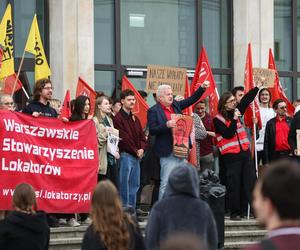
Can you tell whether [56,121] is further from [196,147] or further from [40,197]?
[196,147]

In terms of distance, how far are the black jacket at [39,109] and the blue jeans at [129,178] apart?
3.72ft

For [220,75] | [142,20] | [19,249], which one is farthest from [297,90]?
[19,249]

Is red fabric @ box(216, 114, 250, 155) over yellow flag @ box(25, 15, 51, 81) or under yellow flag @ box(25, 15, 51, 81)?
under

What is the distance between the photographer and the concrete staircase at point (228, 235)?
1296 cm

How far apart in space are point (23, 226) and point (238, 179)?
24.1 feet

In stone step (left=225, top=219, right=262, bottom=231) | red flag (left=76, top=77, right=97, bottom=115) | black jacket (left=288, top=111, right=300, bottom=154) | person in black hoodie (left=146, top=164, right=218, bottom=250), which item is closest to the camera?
person in black hoodie (left=146, top=164, right=218, bottom=250)

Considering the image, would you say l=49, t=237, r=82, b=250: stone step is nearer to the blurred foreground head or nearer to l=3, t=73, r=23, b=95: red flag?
l=3, t=73, r=23, b=95: red flag

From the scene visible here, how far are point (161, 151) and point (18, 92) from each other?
→ 13.2ft

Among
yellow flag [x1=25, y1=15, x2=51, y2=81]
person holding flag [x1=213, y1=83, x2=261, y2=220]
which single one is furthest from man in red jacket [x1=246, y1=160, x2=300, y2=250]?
yellow flag [x1=25, y1=15, x2=51, y2=81]

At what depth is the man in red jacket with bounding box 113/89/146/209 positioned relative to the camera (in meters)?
14.0

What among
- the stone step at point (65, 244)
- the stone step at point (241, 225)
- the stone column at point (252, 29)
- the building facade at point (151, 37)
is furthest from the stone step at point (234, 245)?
the stone column at point (252, 29)

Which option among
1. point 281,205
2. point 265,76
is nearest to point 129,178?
point 265,76

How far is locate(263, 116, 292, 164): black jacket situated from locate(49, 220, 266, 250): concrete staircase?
1.39 m

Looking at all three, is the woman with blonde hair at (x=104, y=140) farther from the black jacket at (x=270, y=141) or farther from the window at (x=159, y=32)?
the window at (x=159, y=32)
